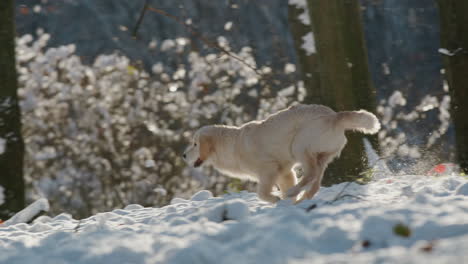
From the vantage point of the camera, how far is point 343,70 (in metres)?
6.80

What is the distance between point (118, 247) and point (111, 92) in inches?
388

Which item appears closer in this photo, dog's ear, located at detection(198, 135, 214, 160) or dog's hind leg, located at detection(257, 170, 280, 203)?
dog's hind leg, located at detection(257, 170, 280, 203)

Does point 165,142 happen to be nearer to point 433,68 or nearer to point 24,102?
point 24,102

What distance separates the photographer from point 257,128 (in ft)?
18.3

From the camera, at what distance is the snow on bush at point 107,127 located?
12227 millimetres

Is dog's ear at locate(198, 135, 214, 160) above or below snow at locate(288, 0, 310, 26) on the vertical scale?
below

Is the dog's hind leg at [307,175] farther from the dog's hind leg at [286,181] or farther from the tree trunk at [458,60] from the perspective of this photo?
the tree trunk at [458,60]

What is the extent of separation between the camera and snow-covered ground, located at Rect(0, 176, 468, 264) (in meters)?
2.64

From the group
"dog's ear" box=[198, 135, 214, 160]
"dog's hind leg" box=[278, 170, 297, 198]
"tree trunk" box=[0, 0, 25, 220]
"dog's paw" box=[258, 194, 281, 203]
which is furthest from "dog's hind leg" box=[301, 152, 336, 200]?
"tree trunk" box=[0, 0, 25, 220]

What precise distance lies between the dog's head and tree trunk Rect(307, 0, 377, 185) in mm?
1598

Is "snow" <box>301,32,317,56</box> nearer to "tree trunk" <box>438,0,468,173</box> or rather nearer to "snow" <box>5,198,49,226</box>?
"tree trunk" <box>438,0,468,173</box>

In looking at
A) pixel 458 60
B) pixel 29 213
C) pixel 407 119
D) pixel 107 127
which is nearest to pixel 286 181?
pixel 458 60

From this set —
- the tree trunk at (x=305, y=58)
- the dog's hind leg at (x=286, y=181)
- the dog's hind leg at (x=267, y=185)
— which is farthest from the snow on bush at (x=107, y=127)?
the dog's hind leg at (x=267, y=185)

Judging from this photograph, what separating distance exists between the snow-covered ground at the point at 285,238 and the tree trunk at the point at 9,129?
280cm
